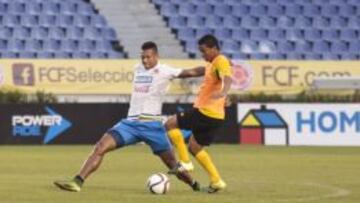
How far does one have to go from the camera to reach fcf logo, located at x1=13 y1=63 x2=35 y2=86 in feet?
96.0

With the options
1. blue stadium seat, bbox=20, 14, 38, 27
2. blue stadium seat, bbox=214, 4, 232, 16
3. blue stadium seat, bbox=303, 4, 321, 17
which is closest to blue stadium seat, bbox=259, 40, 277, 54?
blue stadium seat, bbox=214, 4, 232, 16

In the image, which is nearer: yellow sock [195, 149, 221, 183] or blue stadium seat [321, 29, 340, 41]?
yellow sock [195, 149, 221, 183]

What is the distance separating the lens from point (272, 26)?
3566 cm

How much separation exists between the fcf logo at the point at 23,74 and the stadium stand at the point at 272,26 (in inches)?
253

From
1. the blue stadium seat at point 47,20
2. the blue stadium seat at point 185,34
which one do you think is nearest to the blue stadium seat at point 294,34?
the blue stadium seat at point 185,34

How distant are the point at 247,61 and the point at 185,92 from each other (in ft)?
7.28

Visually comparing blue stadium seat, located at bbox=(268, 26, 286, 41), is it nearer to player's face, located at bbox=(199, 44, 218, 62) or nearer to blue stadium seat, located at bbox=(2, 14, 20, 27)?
blue stadium seat, located at bbox=(2, 14, 20, 27)

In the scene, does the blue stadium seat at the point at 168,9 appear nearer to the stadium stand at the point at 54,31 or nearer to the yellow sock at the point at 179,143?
the stadium stand at the point at 54,31

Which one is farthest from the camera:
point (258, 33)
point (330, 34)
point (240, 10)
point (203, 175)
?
point (240, 10)

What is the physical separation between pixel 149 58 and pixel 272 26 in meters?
23.0

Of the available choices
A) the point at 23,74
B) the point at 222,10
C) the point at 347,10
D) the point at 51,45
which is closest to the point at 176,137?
the point at 23,74

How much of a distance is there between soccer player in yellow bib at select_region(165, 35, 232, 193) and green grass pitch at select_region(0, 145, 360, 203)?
42cm

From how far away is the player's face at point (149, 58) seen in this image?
42.8ft

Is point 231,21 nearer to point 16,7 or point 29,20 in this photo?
point 29,20
